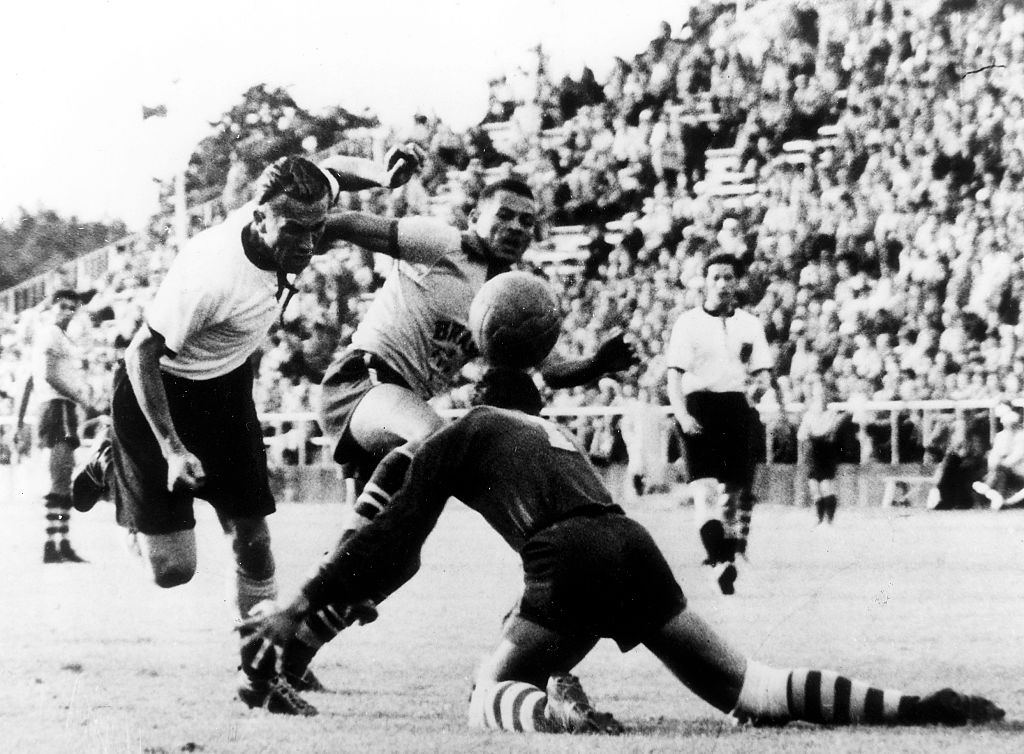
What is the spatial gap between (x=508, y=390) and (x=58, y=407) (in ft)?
23.3

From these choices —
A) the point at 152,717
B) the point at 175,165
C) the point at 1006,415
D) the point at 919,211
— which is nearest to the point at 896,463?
the point at 1006,415

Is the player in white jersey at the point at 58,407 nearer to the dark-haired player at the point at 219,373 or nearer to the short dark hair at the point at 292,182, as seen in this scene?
the dark-haired player at the point at 219,373

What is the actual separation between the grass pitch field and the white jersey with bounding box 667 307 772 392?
1076 millimetres

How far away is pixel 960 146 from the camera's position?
1332 cm

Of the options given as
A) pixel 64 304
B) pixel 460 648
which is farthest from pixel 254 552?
pixel 64 304

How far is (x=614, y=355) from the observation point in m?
5.02

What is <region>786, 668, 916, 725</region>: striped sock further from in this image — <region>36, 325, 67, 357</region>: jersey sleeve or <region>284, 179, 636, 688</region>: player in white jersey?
<region>36, 325, 67, 357</region>: jersey sleeve

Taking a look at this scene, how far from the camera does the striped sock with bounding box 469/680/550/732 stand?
13.4ft

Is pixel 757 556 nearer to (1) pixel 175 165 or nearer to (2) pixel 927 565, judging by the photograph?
(2) pixel 927 565

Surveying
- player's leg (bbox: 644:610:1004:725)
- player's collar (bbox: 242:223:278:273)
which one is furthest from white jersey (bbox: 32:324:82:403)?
player's leg (bbox: 644:610:1004:725)

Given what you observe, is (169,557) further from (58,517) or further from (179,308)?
(58,517)

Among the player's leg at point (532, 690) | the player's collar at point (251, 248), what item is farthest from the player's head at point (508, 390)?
the player's collar at point (251, 248)

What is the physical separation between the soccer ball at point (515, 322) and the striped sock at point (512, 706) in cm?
84

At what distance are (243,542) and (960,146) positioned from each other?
8997 mm
